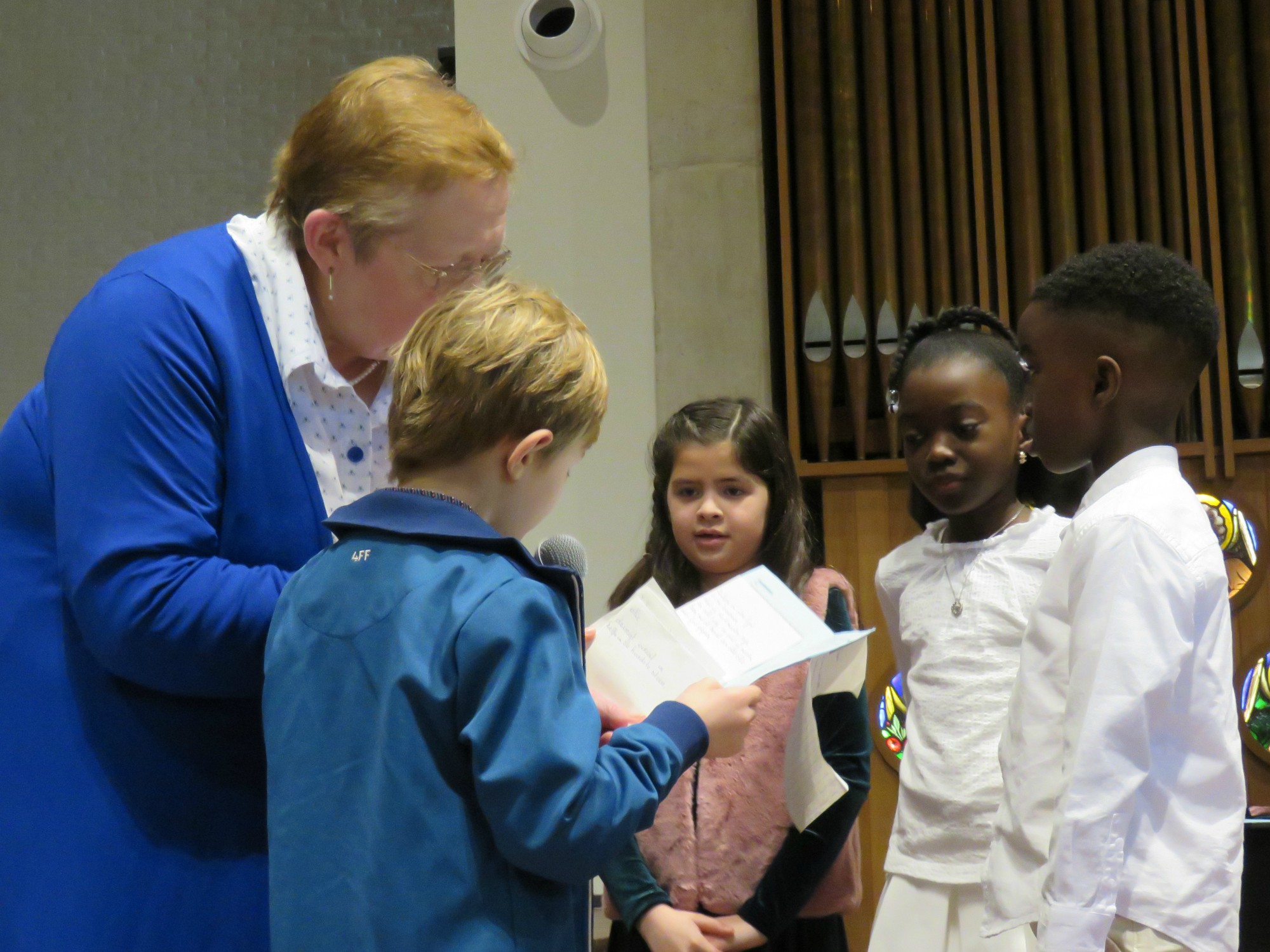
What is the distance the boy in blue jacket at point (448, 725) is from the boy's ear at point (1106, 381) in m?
0.88

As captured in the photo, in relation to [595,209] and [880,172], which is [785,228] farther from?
[595,209]

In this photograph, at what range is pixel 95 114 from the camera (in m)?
5.39

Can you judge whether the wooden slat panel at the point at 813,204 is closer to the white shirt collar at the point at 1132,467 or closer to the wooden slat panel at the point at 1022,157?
the wooden slat panel at the point at 1022,157

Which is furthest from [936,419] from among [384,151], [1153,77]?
[1153,77]

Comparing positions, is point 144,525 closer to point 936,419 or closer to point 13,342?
point 936,419

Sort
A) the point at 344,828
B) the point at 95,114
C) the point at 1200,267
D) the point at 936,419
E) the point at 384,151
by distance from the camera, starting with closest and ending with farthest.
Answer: the point at 344,828 → the point at 384,151 → the point at 936,419 → the point at 1200,267 → the point at 95,114

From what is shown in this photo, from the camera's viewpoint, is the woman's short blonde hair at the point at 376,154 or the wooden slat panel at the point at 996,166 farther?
the wooden slat panel at the point at 996,166

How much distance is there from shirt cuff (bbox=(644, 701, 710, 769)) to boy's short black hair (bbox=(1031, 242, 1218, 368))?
932 millimetres

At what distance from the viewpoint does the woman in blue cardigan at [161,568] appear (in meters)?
1.16

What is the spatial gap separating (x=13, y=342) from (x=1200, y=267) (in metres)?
4.72

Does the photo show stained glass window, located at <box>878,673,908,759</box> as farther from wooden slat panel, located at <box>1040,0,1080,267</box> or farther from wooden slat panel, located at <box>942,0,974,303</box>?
wooden slat panel, located at <box>1040,0,1080,267</box>

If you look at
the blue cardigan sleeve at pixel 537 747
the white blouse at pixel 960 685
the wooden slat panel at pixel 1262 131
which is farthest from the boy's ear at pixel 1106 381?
the wooden slat panel at pixel 1262 131

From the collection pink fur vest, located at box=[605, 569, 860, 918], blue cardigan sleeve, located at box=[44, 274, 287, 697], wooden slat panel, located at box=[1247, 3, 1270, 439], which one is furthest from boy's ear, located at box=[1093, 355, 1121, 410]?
wooden slat panel, located at box=[1247, 3, 1270, 439]

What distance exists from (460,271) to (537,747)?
0.63m
